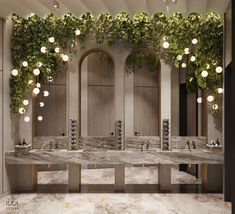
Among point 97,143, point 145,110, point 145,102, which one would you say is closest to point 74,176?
point 97,143

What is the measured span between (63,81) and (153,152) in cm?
352

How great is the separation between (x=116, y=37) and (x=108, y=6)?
0.92 metres

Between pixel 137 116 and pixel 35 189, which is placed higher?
pixel 137 116

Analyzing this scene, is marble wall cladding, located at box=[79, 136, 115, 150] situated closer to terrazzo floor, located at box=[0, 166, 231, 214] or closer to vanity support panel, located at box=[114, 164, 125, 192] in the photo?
vanity support panel, located at box=[114, 164, 125, 192]

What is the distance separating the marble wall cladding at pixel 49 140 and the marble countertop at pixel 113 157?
413 mm

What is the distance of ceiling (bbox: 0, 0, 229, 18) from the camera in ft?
16.8

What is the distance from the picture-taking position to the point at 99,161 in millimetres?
5918

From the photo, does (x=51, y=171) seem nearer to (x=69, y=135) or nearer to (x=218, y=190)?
(x=69, y=135)

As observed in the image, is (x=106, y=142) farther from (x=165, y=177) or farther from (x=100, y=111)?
(x=100, y=111)

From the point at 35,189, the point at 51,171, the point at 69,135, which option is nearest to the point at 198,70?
the point at 69,135

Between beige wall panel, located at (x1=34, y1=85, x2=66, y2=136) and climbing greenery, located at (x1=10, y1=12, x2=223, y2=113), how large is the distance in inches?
83.5

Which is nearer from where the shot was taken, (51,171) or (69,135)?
(69,135)

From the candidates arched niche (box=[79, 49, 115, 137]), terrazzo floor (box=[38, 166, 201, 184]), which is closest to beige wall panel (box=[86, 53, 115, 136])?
arched niche (box=[79, 49, 115, 137])

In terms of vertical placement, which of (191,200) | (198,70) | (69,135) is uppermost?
(198,70)
